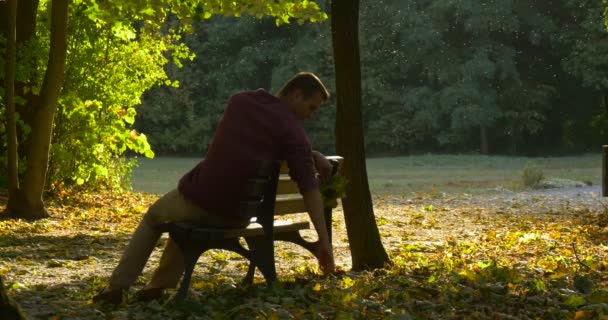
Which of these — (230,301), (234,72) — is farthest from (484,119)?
(230,301)

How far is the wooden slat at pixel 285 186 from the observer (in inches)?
293

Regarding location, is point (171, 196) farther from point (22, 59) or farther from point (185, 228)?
point (22, 59)

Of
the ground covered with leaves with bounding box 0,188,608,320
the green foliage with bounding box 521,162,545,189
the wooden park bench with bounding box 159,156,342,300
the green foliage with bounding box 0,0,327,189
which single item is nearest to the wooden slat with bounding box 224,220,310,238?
the wooden park bench with bounding box 159,156,342,300

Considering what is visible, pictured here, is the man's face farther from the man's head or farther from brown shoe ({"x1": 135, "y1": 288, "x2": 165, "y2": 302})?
brown shoe ({"x1": 135, "y1": 288, "x2": 165, "y2": 302})

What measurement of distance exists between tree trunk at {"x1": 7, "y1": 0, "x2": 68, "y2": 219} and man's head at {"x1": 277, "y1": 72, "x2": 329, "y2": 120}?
7242mm

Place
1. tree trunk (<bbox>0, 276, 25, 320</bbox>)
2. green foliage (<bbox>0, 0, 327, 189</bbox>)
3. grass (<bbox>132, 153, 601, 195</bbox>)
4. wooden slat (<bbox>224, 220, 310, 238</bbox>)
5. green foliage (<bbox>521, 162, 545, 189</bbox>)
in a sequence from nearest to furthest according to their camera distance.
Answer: tree trunk (<bbox>0, 276, 25, 320</bbox>) < wooden slat (<bbox>224, 220, 310, 238</bbox>) < green foliage (<bbox>0, 0, 327, 189</bbox>) < green foliage (<bbox>521, 162, 545, 189</bbox>) < grass (<bbox>132, 153, 601, 195</bbox>)

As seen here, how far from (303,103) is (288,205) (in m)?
2.14

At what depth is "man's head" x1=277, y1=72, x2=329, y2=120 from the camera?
580 centimetres

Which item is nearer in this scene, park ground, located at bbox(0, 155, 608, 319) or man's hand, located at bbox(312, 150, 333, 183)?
park ground, located at bbox(0, 155, 608, 319)

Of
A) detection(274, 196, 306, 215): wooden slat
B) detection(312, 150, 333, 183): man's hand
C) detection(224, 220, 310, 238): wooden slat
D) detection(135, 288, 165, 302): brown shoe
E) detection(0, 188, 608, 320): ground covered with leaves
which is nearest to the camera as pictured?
detection(0, 188, 608, 320): ground covered with leaves

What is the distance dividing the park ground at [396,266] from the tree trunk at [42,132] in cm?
41

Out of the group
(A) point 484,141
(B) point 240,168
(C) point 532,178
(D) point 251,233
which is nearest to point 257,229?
(D) point 251,233

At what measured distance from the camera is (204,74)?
38.1 meters

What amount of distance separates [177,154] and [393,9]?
10.1 meters
